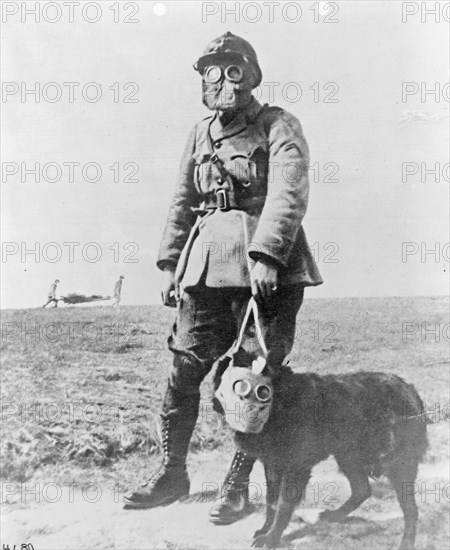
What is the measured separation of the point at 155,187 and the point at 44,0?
1.53 m

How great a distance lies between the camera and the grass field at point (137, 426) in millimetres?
4121

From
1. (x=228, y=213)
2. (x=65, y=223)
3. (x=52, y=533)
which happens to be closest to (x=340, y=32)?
(x=228, y=213)

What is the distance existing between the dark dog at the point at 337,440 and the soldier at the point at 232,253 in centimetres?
22

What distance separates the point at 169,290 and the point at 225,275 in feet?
→ 1.46

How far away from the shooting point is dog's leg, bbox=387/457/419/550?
13.4 ft

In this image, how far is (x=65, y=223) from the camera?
4.73 metres

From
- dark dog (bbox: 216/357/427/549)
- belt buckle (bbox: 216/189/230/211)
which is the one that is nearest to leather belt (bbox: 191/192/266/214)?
belt buckle (bbox: 216/189/230/211)

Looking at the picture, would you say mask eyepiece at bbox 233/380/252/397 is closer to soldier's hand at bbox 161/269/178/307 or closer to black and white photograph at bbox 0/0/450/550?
black and white photograph at bbox 0/0/450/550

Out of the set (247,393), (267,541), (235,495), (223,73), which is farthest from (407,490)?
(223,73)

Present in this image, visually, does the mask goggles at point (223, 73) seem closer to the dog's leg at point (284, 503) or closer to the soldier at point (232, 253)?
the soldier at point (232, 253)

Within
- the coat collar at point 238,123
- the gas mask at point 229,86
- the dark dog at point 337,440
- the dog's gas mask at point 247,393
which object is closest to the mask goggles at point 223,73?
the gas mask at point 229,86

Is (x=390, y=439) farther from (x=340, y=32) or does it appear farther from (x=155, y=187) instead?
(x=340, y=32)

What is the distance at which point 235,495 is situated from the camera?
13.7 feet

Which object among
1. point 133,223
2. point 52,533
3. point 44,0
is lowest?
point 52,533
